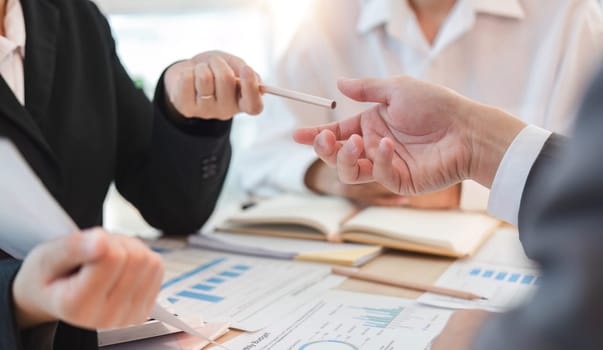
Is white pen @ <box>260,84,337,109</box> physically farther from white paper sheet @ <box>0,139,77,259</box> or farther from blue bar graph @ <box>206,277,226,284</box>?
white paper sheet @ <box>0,139,77,259</box>

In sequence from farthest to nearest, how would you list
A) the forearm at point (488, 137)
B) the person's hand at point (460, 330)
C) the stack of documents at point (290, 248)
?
the stack of documents at point (290, 248) < the forearm at point (488, 137) < the person's hand at point (460, 330)

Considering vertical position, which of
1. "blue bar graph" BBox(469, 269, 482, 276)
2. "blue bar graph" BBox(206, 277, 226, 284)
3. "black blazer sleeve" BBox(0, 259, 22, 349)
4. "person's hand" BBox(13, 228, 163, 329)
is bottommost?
"blue bar graph" BBox(206, 277, 226, 284)

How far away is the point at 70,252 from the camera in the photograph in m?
0.43

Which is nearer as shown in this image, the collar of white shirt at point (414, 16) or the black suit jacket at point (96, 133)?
the black suit jacket at point (96, 133)

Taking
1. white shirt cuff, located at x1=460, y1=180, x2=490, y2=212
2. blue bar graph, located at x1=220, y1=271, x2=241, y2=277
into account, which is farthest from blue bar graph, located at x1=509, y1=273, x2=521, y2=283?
blue bar graph, located at x1=220, y1=271, x2=241, y2=277

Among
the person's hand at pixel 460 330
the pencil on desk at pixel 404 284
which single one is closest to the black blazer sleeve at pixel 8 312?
the person's hand at pixel 460 330

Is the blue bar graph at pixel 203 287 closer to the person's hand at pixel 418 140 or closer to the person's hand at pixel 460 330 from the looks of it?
the person's hand at pixel 418 140

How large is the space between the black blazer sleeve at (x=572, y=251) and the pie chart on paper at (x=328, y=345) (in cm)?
37

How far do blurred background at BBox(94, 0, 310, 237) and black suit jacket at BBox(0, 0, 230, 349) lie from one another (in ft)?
2.87

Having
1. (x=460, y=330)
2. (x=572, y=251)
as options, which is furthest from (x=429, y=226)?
(x=572, y=251)

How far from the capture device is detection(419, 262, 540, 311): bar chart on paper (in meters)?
0.78

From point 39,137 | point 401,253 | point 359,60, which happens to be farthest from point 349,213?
point 39,137

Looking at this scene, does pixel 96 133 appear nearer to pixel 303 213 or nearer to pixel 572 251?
pixel 303 213

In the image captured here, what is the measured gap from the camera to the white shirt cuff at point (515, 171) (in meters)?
0.70
